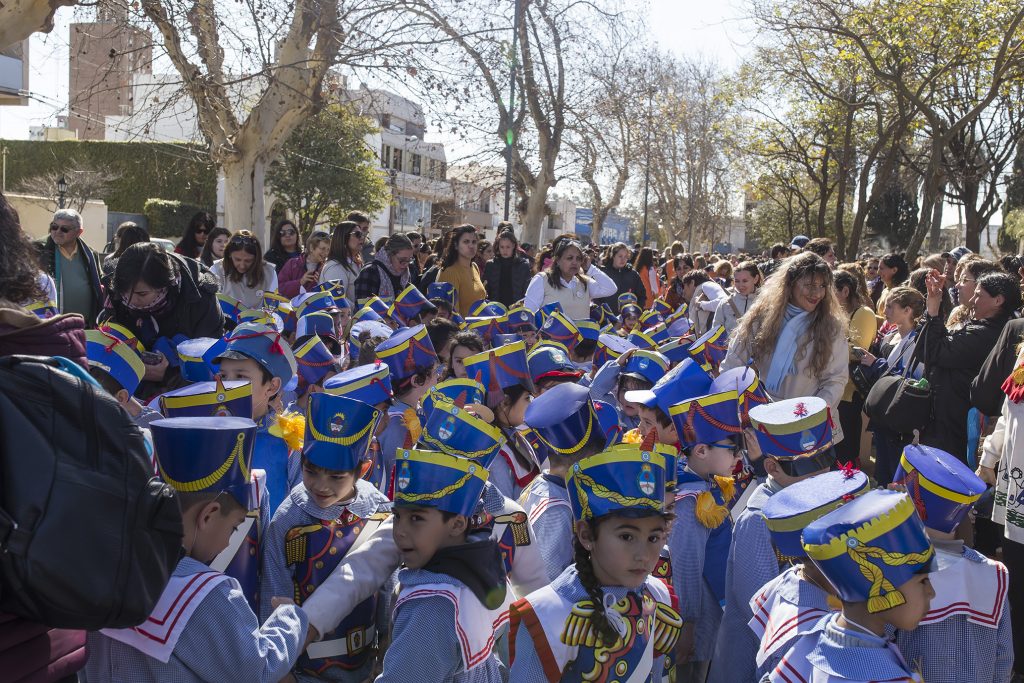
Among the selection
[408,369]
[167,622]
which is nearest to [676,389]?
[408,369]

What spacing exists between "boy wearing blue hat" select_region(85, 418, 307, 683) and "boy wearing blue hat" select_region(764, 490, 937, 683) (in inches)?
53.7

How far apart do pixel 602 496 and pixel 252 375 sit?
2.11 m

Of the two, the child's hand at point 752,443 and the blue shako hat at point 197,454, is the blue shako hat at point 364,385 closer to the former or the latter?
the blue shako hat at point 197,454

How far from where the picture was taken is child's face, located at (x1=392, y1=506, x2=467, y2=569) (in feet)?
8.86

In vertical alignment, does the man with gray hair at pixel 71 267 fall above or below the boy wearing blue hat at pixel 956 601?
above

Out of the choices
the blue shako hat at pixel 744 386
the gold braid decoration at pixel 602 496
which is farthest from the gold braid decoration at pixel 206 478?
the blue shako hat at pixel 744 386

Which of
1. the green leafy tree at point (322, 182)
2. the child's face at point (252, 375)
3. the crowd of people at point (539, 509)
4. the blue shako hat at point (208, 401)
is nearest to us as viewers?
the crowd of people at point (539, 509)

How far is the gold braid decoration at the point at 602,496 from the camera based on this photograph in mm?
2723

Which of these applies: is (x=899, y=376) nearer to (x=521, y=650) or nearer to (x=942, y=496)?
(x=942, y=496)

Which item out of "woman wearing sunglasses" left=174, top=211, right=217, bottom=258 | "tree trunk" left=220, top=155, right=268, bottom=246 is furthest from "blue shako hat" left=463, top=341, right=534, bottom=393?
"tree trunk" left=220, top=155, right=268, bottom=246

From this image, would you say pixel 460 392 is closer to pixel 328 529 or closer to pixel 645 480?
pixel 328 529

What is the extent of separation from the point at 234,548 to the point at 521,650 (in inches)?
36.6

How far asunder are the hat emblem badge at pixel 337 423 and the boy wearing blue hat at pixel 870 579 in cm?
154

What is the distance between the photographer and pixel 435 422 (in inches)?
135
